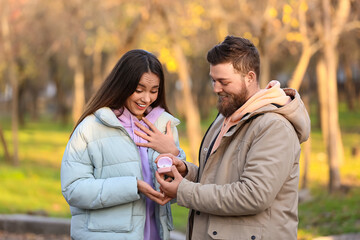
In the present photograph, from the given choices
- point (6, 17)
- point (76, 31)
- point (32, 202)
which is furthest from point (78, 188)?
point (76, 31)

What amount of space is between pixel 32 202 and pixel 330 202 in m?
5.40

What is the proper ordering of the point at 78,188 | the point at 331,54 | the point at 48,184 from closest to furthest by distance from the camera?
the point at 78,188
the point at 331,54
the point at 48,184

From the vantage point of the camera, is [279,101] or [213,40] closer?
[279,101]

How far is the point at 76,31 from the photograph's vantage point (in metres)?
22.0

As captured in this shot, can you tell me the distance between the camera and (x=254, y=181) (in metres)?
2.89

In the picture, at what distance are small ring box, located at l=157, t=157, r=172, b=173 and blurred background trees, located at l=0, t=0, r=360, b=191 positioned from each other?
674 cm

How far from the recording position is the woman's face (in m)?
3.46

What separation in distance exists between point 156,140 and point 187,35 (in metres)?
14.9

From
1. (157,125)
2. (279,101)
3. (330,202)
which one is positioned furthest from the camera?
(330,202)

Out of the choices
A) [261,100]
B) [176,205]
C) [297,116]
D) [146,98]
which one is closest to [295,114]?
[297,116]

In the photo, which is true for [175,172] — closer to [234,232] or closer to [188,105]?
[234,232]

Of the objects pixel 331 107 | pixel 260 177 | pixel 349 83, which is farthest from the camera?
pixel 349 83

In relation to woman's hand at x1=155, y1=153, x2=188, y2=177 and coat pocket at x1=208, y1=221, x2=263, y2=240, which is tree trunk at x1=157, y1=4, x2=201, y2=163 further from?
coat pocket at x1=208, y1=221, x2=263, y2=240

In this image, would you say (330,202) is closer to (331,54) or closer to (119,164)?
(331,54)
